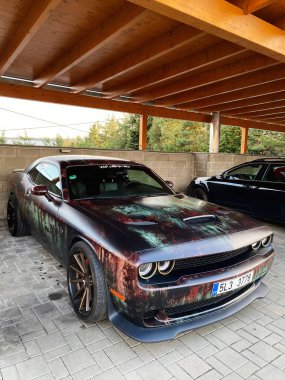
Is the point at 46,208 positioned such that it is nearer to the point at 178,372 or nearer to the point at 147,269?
the point at 147,269

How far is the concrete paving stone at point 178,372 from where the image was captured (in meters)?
1.94

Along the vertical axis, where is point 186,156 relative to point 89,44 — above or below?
below

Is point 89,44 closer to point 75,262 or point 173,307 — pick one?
point 75,262

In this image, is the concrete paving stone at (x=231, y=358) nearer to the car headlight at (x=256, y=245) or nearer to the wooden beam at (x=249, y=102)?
the car headlight at (x=256, y=245)

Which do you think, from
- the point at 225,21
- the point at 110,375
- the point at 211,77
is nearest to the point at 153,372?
the point at 110,375

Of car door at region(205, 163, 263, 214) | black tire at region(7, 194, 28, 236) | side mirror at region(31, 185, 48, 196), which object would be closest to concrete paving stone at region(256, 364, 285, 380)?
side mirror at region(31, 185, 48, 196)

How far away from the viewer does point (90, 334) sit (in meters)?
2.38

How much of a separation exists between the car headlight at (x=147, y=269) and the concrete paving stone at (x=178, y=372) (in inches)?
25.3

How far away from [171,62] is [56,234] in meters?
4.78

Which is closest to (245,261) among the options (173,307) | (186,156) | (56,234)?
(173,307)

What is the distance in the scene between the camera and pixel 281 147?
23.8 meters

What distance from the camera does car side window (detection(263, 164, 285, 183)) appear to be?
18.4ft

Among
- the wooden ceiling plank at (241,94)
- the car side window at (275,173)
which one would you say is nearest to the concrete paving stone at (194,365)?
the car side window at (275,173)

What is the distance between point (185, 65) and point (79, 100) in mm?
3815
